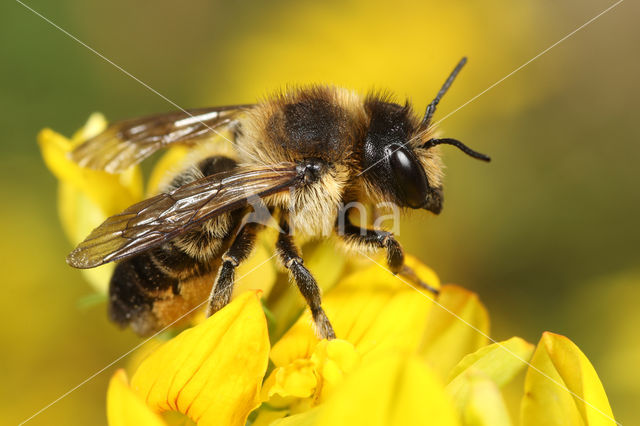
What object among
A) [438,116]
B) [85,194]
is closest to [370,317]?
[85,194]

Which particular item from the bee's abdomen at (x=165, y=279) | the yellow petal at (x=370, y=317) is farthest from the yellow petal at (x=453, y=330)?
the bee's abdomen at (x=165, y=279)

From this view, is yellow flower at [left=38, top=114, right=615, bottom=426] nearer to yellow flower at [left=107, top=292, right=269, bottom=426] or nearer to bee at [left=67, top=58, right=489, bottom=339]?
yellow flower at [left=107, top=292, right=269, bottom=426]

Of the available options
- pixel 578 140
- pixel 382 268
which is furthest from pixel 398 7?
pixel 382 268

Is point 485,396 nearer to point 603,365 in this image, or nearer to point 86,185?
point 86,185

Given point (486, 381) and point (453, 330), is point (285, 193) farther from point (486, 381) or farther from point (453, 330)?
point (486, 381)

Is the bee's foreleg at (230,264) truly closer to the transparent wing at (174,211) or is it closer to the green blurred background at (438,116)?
the transparent wing at (174,211)
